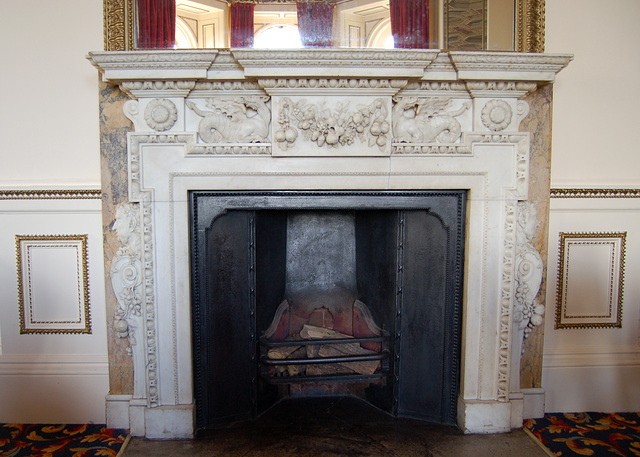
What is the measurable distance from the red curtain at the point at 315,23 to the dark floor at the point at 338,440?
1.77m

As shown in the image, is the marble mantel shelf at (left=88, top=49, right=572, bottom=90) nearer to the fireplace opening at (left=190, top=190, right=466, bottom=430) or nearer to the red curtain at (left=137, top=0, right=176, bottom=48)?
the red curtain at (left=137, top=0, right=176, bottom=48)

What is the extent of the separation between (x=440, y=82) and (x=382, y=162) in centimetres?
44

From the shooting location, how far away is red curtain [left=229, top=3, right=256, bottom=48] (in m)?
1.86

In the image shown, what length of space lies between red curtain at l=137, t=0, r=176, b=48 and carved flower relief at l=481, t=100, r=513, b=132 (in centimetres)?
145

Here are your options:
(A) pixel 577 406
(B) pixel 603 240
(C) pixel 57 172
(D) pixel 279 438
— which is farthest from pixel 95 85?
(A) pixel 577 406

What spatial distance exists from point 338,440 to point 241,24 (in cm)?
193

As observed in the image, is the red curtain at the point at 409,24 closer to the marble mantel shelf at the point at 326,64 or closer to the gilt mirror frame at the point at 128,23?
the marble mantel shelf at the point at 326,64

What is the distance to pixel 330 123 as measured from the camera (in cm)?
180

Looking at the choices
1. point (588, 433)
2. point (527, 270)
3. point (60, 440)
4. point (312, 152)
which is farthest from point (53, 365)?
point (588, 433)

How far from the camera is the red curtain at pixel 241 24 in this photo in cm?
186

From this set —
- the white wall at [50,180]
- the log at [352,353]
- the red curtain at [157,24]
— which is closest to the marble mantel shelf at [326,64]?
the red curtain at [157,24]

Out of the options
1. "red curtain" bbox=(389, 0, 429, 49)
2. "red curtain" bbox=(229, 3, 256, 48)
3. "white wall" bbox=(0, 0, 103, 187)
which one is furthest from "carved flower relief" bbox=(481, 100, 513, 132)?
"white wall" bbox=(0, 0, 103, 187)

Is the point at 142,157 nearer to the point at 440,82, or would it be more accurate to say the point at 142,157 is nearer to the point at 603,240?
the point at 440,82

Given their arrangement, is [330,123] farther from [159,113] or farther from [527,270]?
[527,270]
